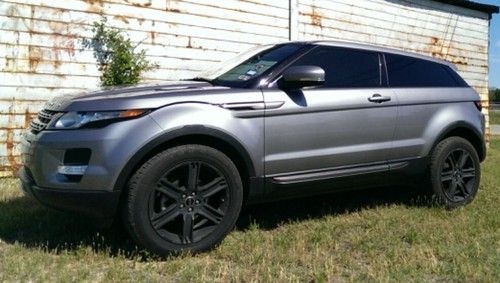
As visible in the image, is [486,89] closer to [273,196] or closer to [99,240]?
[273,196]

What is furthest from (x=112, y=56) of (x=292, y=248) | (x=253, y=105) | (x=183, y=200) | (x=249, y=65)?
(x=292, y=248)

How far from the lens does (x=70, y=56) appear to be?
7289 millimetres

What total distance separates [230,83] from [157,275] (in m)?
1.65

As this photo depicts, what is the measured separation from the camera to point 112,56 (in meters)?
7.62

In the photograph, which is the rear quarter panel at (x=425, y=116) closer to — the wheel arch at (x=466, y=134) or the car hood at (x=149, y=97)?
the wheel arch at (x=466, y=134)

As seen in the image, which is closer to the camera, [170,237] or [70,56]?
[170,237]

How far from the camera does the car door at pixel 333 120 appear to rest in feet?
13.7

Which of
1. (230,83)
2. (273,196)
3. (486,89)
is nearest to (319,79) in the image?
(230,83)

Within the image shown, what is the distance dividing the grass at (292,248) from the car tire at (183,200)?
13 centimetres

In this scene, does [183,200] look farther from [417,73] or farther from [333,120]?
[417,73]

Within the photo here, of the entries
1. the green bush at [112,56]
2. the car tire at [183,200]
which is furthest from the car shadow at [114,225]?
the green bush at [112,56]

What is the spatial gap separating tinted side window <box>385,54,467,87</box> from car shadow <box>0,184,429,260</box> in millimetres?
1198

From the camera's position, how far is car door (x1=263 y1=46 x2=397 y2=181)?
4.18 meters

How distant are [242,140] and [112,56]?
4277mm
